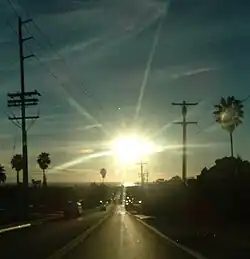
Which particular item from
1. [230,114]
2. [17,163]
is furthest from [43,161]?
[230,114]

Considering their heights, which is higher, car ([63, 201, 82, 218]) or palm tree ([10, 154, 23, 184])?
palm tree ([10, 154, 23, 184])

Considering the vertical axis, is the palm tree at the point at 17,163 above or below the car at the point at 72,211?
above

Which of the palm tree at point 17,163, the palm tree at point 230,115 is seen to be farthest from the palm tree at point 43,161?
the palm tree at point 230,115

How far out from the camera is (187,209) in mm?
72625

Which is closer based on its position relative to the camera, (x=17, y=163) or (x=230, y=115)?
(x=230, y=115)

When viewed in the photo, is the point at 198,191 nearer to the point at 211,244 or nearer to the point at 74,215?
the point at 74,215

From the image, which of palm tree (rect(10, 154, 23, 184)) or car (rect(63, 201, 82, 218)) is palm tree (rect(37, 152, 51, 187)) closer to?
palm tree (rect(10, 154, 23, 184))

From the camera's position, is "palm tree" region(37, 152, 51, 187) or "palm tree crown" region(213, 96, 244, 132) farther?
"palm tree" region(37, 152, 51, 187)

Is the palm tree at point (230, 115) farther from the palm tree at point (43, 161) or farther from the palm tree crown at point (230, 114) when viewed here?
the palm tree at point (43, 161)

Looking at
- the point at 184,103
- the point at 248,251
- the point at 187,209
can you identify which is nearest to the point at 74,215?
the point at 187,209

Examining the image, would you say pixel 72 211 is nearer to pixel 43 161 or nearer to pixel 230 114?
pixel 230 114

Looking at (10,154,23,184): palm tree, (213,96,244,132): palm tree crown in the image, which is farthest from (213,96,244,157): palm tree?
(10,154,23,184): palm tree

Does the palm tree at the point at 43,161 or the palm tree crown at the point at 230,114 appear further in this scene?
the palm tree at the point at 43,161

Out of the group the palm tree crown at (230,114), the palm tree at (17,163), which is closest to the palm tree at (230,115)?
the palm tree crown at (230,114)
